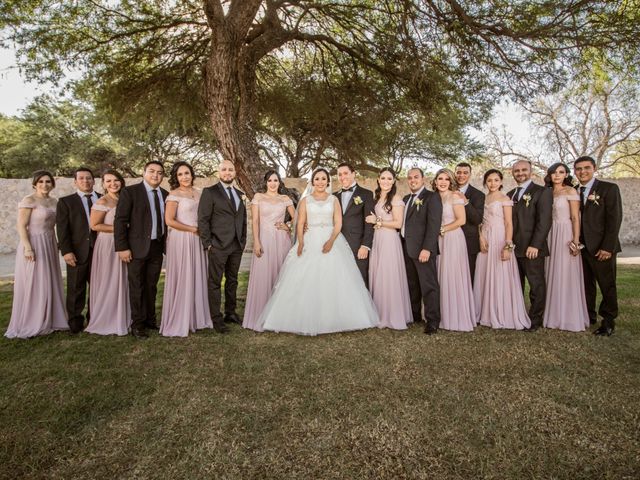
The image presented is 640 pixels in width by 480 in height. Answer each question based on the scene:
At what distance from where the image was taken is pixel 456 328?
5.71m

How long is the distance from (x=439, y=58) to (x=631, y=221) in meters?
15.8

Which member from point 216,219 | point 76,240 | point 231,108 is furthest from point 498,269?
point 76,240

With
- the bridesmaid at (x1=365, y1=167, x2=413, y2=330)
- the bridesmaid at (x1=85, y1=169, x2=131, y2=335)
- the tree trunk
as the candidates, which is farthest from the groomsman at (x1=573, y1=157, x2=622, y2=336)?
the bridesmaid at (x1=85, y1=169, x2=131, y2=335)

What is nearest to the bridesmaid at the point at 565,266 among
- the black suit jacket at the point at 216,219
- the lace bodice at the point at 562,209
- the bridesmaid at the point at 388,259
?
the lace bodice at the point at 562,209

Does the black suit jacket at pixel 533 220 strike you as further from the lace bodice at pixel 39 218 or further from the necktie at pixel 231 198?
the lace bodice at pixel 39 218

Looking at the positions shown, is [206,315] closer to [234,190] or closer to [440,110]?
[234,190]

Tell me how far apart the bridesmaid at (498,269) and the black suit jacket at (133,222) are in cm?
468

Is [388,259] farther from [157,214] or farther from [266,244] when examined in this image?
[157,214]

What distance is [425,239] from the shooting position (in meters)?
5.69

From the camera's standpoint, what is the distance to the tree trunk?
311 inches

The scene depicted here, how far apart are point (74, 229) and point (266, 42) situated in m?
6.08

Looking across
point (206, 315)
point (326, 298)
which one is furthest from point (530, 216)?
point (206, 315)

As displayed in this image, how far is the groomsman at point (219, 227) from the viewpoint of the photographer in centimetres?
565

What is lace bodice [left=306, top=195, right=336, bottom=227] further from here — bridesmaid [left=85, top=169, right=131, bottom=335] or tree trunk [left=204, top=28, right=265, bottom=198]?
tree trunk [left=204, top=28, right=265, bottom=198]
